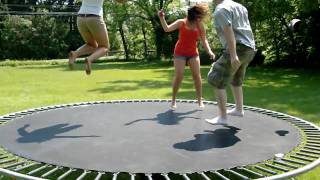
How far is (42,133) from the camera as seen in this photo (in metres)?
3.68

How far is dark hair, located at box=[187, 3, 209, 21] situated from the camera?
4195 mm

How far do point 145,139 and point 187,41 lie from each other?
146cm

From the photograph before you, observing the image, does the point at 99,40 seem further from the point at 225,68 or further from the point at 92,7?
the point at 225,68

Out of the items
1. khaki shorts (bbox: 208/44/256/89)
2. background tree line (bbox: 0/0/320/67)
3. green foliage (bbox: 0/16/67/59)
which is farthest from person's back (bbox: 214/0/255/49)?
green foliage (bbox: 0/16/67/59)

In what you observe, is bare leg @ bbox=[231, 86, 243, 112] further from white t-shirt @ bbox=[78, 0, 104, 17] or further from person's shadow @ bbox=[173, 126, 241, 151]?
white t-shirt @ bbox=[78, 0, 104, 17]

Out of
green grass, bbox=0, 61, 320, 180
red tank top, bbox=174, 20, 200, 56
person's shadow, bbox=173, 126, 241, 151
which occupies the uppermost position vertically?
red tank top, bbox=174, 20, 200, 56

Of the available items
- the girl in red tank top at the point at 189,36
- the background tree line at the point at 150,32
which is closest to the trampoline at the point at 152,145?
the girl in red tank top at the point at 189,36

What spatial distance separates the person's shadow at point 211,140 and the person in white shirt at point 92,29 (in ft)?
4.39

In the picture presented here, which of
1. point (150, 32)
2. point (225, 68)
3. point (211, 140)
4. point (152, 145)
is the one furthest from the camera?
point (150, 32)

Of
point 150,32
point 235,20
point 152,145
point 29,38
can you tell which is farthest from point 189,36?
point 29,38

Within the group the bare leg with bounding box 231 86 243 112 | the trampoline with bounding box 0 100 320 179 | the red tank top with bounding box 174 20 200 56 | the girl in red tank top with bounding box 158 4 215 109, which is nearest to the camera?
the trampoline with bounding box 0 100 320 179

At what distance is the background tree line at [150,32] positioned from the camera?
13.5 meters

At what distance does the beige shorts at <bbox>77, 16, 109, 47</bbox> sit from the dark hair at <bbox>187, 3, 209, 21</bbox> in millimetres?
873

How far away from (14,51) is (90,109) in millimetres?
23311
